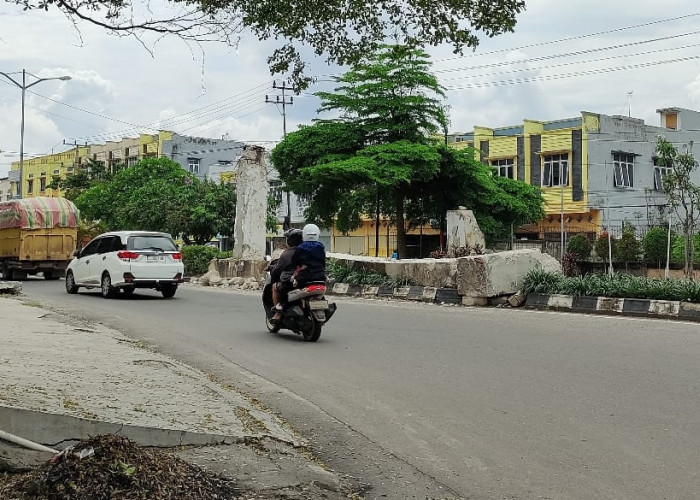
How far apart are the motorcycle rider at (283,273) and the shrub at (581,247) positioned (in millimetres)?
26070

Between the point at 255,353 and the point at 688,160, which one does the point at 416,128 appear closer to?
the point at 688,160

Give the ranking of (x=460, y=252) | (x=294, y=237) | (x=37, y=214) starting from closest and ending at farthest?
(x=294, y=237)
(x=460, y=252)
(x=37, y=214)

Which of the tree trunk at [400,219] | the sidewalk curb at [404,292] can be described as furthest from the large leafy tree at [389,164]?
the sidewalk curb at [404,292]

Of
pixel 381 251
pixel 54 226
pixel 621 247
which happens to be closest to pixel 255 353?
pixel 54 226

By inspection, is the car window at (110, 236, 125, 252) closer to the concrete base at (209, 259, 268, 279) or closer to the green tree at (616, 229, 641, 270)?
the concrete base at (209, 259, 268, 279)

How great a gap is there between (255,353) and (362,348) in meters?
1.44

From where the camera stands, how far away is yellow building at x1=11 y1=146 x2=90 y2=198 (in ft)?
280

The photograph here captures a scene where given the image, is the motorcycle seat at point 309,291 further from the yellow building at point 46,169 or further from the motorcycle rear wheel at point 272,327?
the yellow building at point 46,169

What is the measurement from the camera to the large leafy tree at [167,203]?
40.0m

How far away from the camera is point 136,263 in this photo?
20125mm

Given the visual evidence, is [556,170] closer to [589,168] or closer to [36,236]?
[589,168]

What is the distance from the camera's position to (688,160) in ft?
83.3

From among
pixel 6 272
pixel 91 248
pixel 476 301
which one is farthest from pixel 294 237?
pixel 6 272

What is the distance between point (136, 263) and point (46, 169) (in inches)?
2916
